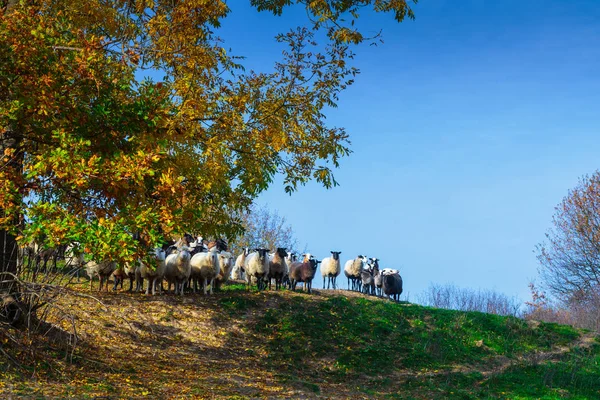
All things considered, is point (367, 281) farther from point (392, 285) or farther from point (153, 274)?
point (153, 274)

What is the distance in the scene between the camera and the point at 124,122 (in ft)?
41.0

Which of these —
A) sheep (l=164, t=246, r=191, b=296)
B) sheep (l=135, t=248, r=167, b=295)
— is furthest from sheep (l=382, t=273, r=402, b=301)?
sheep (l=135, t=248, r=167, b=295)

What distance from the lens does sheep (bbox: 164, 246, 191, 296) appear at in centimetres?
2044

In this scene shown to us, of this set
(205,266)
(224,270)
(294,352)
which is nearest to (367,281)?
(224,270)

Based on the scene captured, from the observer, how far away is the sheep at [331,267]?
30.0 m

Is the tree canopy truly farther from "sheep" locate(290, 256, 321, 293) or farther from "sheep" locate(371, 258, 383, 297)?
"sheep" locate(371, 258, 383, 297)

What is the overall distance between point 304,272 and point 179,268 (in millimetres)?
6422

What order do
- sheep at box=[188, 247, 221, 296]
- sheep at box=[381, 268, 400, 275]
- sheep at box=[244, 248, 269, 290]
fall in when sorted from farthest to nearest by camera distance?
sheep at box=[381, 268, 400, 275], sheep at box=[244, 248, 269, 290], sheep at box=[188, 247, 221, 296]

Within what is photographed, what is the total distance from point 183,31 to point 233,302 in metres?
8.85

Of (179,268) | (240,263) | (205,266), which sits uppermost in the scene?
(240,263)

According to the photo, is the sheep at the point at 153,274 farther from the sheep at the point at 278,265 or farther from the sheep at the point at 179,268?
the sheep at the point at 278,265

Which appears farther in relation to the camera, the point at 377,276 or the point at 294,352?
the point at 377,276

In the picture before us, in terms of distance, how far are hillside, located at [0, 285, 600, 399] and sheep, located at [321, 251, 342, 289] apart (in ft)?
20.0

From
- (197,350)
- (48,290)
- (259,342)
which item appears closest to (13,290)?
(48,290)
